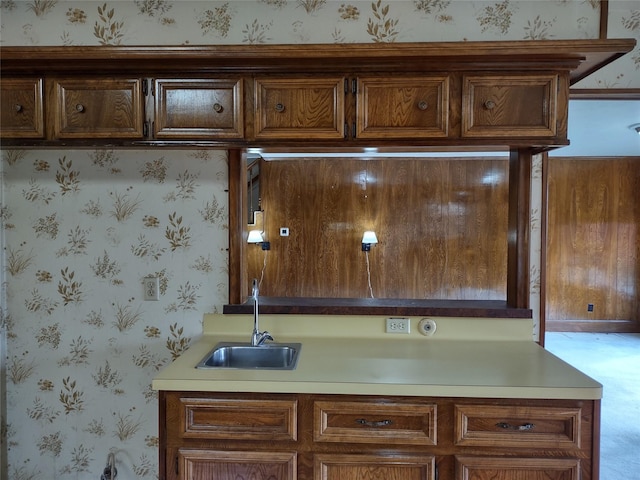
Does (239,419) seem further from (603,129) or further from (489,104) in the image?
(603,129)

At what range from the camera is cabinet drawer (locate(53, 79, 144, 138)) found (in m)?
1.46

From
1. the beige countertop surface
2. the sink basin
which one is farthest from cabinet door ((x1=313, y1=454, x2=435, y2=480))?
the sink basin

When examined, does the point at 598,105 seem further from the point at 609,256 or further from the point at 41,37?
the point at 41,37

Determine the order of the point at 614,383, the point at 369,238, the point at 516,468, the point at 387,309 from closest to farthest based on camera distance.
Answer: the point at 516,468 < the point at 387,309 < the point at 614,383 < the point at 369,238

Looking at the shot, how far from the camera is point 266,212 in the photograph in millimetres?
4777

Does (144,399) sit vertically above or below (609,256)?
below

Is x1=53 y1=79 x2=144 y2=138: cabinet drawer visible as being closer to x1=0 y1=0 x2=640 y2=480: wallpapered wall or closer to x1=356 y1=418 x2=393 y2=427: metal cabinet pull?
x1=0 y1=0 x2=640 y2=480: wallpapered wall

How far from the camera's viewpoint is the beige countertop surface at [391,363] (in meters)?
1.25

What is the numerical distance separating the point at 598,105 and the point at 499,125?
7.64 ft

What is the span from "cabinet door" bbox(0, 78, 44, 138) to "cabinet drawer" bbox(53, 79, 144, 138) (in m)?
0.07

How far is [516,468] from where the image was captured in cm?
124

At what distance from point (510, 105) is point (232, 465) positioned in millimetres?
1689

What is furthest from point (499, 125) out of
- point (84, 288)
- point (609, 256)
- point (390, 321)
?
point (609, 256)

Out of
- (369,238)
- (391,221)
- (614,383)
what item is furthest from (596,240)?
(369,238)
